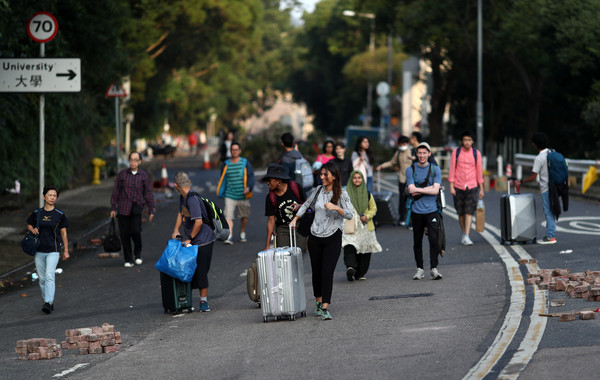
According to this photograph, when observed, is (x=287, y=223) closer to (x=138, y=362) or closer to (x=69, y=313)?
(x=69, y=313)

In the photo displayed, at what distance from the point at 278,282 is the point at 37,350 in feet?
7.96

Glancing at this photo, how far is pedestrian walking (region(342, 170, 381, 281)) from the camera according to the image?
1312cm

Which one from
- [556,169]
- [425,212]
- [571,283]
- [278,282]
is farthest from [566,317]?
[556,169]

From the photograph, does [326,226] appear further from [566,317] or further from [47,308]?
[47,308]

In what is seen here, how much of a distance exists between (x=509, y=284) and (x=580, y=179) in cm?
1888

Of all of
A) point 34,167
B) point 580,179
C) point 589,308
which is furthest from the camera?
point 580,179

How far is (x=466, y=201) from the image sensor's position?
1627 centimetres

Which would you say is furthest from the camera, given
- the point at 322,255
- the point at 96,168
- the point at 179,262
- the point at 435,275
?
the point at 96,168

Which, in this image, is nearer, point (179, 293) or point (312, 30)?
point (179, 293)

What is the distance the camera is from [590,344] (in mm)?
8383

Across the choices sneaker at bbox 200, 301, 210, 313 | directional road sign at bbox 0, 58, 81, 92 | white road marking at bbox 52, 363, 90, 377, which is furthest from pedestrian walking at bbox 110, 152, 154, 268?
white road marking at bbox 52, 363, 90, 377

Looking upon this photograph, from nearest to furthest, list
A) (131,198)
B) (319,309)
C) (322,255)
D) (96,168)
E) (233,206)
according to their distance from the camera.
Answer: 1. (319,309)
2. (322,255)
3. (131,198)
4. (233,206)
5. (96,168)

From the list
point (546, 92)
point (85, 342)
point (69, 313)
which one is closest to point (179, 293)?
point (69, 313)

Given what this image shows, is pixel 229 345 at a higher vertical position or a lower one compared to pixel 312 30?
lower
